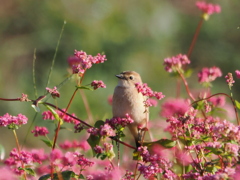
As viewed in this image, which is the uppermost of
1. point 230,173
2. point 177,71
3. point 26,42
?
point 26,42

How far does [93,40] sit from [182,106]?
5881 mm

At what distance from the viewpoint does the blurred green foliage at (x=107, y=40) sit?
7.77 m

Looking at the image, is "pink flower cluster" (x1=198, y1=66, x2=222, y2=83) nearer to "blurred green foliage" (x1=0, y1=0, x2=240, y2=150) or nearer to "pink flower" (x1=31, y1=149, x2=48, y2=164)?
"pink flower" (x1=31, y1=149, x2=48, y2=164)

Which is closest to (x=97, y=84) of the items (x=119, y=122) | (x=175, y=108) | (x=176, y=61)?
(x=119, y=122)

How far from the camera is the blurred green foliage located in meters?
7.77

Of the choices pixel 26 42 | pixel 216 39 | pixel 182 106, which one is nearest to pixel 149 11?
pixel 216 39

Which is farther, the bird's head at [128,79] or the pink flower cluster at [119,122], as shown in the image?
the bird's head at [128,79]

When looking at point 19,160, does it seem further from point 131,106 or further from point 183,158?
point 131,106

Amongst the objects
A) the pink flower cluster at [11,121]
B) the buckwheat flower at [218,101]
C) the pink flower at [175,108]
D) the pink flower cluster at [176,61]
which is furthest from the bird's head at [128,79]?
the pink flower cluster at [11,121]

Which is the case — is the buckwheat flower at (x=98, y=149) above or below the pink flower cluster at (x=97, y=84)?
below

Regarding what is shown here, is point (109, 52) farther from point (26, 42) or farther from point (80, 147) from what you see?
point (80, 147)

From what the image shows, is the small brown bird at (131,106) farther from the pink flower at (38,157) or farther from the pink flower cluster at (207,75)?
the pink flower at (38,157)

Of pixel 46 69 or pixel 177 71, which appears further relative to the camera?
pixel 46 69

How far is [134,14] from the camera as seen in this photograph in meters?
8.88
